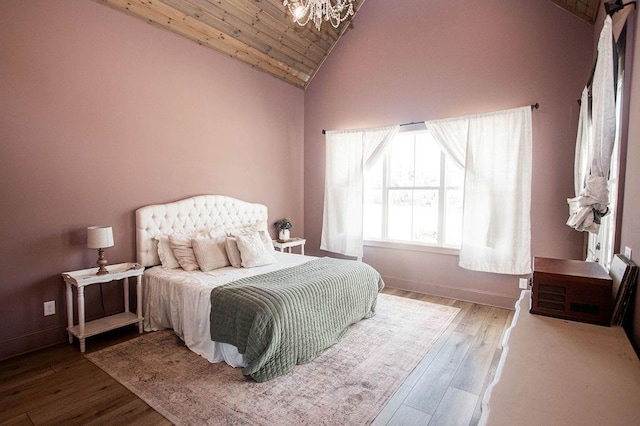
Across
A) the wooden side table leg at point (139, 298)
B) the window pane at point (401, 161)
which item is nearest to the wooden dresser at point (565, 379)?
the wooden side table leg at point (139, 298)

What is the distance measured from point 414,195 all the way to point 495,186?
106 cm

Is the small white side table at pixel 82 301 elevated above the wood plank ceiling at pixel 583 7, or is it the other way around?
the wood plank ceiling at pixel 583 7

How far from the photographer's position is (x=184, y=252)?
11.2ft

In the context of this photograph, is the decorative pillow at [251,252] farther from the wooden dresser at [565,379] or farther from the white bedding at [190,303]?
the wooden dresser at [565,379]

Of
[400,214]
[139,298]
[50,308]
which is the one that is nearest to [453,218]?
[400,214]

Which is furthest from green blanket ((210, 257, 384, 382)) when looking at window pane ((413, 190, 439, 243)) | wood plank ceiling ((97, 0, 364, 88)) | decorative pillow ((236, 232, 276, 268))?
wood plank ceiling ((97, 0, 364, 88))

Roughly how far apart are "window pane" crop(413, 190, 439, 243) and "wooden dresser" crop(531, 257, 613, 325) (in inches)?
99.1

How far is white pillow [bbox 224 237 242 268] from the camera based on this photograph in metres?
3.50

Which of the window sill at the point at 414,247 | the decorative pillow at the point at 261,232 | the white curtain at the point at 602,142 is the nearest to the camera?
the white curtain at the point at 602,142

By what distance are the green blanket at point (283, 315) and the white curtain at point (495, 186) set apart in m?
1.77

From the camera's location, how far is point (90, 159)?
3.10 metres

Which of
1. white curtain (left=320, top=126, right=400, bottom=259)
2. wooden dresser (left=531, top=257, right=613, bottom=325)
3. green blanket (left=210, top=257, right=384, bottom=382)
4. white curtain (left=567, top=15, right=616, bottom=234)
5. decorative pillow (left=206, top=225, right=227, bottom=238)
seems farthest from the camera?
white curtain (left=320, top=126, right=400, bottom=259)

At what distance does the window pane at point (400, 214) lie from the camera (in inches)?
184

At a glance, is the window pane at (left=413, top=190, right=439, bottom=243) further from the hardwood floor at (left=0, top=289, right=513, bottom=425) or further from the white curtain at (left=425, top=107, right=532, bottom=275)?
the hardwood floor at (left=0, top=289, right=513, bottom=425)
